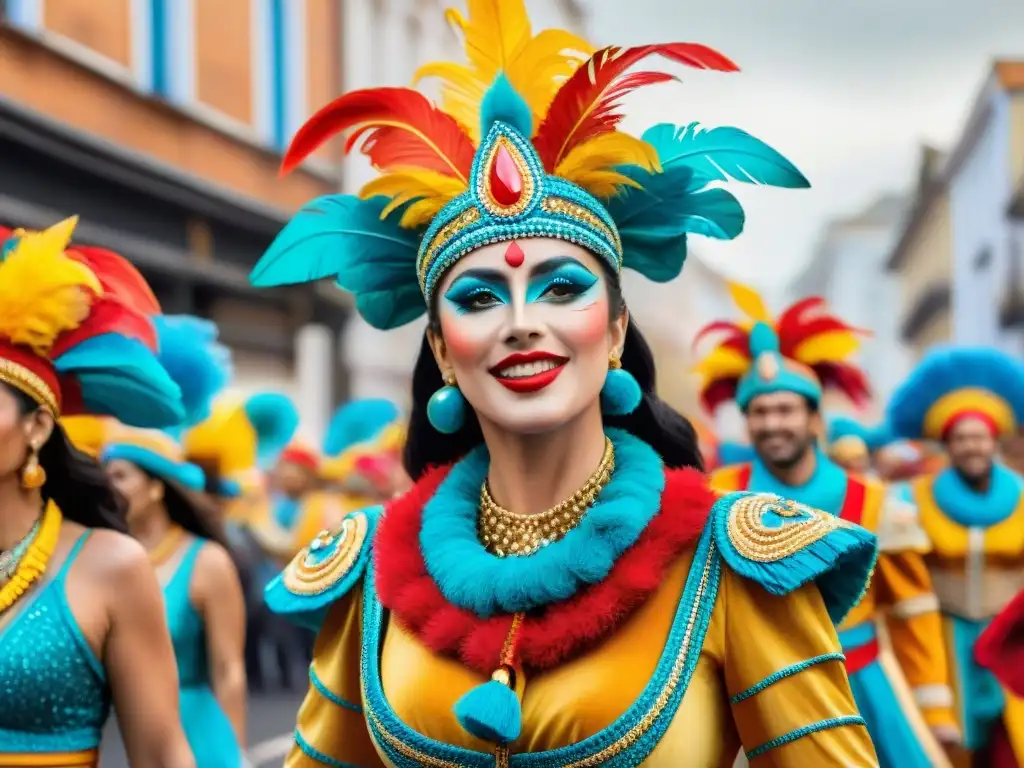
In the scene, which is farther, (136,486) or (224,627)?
(136,486)

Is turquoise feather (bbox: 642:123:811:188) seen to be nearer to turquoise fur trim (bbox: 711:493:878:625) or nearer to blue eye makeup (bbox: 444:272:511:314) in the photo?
blue eye makeup (bbox: 444:272:511:314)

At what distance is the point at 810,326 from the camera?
5574 millimetres

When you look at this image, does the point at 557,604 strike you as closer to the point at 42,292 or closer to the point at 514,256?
the point at 514,256

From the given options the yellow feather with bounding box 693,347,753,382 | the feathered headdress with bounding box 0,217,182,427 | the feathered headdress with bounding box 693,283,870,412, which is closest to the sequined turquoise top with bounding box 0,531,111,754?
the feathered headdress with bounding box 0,217,182,427

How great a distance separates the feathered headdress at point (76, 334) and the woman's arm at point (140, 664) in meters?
0.36

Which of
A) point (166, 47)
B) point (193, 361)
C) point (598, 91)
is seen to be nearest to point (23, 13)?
point (166, 47)

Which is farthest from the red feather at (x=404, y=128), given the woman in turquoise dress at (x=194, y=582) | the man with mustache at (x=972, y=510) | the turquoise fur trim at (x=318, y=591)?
the man with mustache at (x=972, y=510)

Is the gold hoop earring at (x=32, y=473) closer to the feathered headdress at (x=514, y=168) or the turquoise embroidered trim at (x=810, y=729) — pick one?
the feathered headdress at (x=514, y=168)

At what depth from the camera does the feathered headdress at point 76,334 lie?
3.19m

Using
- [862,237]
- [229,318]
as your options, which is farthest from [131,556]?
[862,237]

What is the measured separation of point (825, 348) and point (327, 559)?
309 cm

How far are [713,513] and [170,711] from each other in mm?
1351

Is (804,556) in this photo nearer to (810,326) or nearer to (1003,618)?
(1003,618)

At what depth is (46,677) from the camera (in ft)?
10.2
